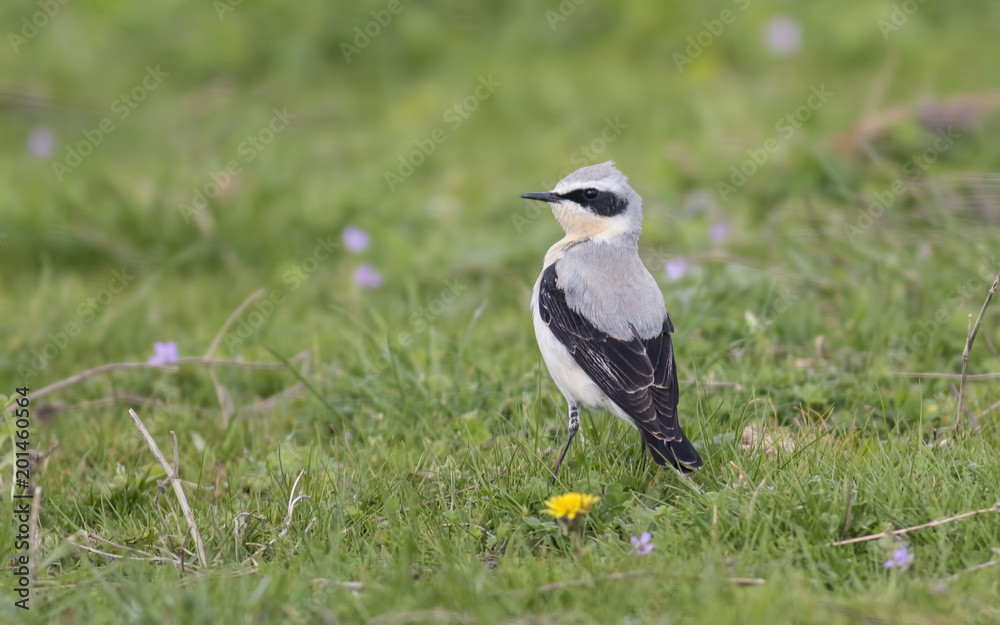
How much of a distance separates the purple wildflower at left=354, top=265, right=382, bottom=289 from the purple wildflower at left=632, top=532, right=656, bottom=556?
4.25 m

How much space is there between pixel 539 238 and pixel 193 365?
3080mm

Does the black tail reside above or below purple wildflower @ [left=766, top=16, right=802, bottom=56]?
below

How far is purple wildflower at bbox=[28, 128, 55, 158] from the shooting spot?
1043 centimetres

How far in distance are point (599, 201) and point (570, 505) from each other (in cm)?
197

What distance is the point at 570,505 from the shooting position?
4.01 m

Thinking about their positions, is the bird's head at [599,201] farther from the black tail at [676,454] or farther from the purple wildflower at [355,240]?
the purple wildflower at [355,240]

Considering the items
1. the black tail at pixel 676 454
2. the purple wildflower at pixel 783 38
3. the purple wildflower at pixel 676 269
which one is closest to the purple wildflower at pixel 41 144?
the purple wildflower at pixel 676 269

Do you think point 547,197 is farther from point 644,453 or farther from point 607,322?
point 644,453

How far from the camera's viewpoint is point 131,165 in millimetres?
10445

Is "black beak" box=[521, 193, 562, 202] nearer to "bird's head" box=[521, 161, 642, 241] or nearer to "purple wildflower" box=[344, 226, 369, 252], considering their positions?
"bird's head" box=[521, 161, 642, 241]

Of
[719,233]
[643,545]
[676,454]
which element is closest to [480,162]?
[719,233]

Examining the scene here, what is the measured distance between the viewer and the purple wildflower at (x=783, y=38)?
Result: 38.6ft

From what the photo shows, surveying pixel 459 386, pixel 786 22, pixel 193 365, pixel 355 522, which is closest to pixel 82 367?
pixel 193 365

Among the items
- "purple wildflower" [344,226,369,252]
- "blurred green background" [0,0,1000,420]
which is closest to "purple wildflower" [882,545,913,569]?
"blurred green background" [0,0,1000,420]
